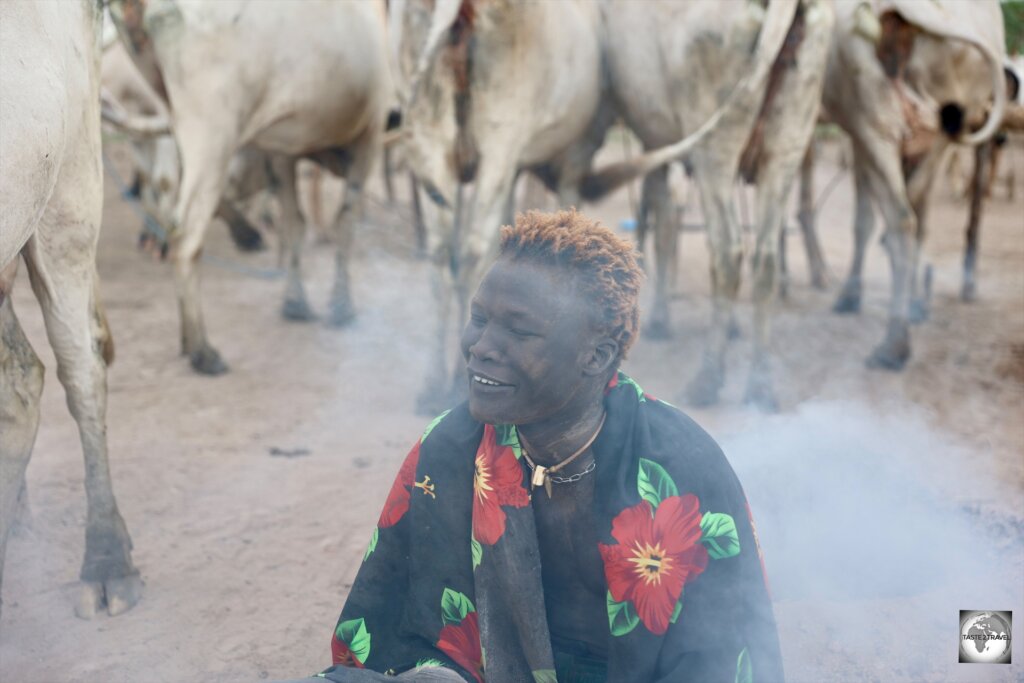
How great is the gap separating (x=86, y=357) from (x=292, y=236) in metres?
4.20

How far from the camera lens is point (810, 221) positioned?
8.82m

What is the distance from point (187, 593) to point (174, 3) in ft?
10.9

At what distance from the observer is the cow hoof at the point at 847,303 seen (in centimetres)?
807

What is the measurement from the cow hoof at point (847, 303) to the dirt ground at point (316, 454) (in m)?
0.10

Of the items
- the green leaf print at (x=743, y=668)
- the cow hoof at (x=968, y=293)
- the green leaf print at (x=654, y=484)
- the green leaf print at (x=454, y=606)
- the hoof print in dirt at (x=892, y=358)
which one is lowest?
the cow hoof at (x=968, y=293)

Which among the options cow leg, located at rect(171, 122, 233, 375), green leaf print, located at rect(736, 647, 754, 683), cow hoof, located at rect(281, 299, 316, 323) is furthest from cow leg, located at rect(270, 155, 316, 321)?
green leaf print, located at rect(736, 647, 754, 683)

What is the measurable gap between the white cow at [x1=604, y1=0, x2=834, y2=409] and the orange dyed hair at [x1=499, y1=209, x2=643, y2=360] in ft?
11.0

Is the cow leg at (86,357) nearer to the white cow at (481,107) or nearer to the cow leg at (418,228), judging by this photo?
the white cow at (481,107)

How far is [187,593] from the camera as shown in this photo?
3613 millimetres

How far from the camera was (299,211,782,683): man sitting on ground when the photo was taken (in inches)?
85.8

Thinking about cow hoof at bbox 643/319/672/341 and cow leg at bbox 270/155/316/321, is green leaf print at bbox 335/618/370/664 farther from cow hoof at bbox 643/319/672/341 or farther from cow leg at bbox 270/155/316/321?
cow leg at bbox 270/155/316/321

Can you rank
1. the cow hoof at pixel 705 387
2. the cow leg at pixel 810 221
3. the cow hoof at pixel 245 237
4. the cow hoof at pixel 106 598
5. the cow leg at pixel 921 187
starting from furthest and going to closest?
the cow hoof at pixel 245 237
the cow leg at pixel 810 221
the cow leg at pixel 921 187
the cow hoof at pixel 705 387
the cow hoof at pixel 106 598

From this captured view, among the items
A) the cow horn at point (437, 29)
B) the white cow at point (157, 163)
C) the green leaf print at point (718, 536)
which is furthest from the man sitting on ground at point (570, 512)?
the white cow at point (157, 163)

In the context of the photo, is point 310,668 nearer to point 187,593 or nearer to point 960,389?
point 187,593
